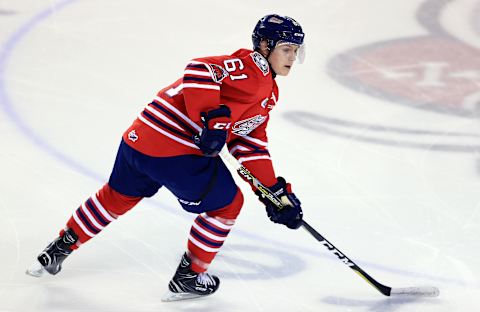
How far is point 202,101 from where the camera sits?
3045mm

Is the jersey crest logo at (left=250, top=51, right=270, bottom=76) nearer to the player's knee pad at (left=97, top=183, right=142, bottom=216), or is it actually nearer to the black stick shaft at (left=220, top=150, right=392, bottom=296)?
the black stick shaft at (left=220, top=150, right=392, bottom=296)

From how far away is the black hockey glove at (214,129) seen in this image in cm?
299

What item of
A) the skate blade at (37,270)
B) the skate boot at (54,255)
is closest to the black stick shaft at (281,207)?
the skate boot at (54,255)

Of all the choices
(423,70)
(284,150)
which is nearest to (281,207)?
(284,150)

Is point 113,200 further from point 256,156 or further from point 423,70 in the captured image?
point 423,70

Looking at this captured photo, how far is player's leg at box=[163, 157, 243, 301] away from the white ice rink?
74 mm

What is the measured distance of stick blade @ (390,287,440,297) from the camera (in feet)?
11.2

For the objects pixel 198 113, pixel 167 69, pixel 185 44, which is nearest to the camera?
pixel 198 113

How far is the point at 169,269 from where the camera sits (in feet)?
11.7

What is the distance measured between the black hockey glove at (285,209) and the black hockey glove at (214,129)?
349 mm

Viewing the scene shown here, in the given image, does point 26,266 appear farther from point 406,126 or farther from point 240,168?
point 406,126

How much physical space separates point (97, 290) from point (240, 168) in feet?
2.33

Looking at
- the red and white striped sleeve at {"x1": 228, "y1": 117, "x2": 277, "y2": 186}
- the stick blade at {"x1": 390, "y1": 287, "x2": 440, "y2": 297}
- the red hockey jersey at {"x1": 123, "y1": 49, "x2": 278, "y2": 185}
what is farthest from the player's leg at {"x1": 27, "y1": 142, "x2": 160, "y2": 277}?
the stick blade at {"x1": 390, "y1": 287, "x2": 440, "y2": 297}

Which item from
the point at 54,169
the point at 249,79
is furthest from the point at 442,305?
the point at 54,169
